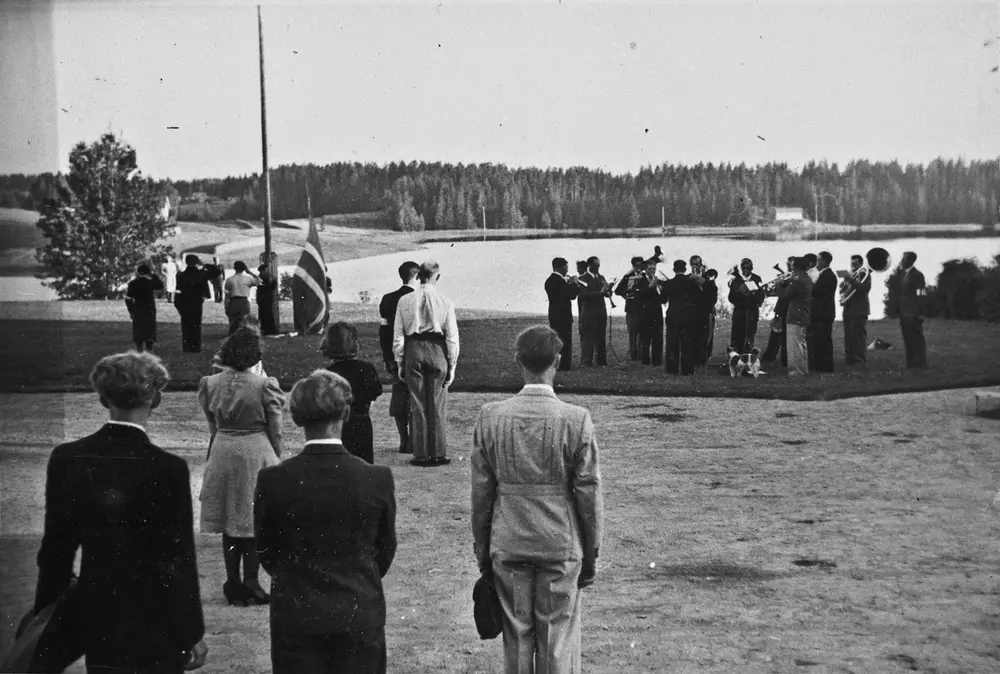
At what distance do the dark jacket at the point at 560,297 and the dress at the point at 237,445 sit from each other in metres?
7.86

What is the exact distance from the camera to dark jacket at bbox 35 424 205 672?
4008 millimetres

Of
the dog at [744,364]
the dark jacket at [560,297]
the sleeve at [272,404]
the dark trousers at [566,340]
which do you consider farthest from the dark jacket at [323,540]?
the dog at [744,364]

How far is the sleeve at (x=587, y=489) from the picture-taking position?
445cm

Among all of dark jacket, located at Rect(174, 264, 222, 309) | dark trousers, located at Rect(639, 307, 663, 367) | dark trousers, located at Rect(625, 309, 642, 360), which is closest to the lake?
dark trousers, located at Rect(625, 309, 642, 360)

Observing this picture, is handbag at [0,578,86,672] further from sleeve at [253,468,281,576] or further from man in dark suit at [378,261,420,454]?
man in dark suit at [378,261,420,454]

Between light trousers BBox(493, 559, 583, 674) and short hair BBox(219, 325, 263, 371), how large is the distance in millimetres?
2226

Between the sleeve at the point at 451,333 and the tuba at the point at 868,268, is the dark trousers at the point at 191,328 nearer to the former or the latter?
→ the sleeve at the point at 451,333

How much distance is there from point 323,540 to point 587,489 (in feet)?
3.29

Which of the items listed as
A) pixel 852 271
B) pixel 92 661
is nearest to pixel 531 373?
pixel 92 661

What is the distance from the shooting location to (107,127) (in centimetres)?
990

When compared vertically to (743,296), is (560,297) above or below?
above

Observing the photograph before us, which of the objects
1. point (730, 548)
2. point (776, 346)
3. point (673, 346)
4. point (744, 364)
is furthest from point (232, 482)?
point (776, 346)

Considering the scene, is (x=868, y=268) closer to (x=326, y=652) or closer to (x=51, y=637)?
(x=326, y=652)

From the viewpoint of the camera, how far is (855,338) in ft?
53.1
